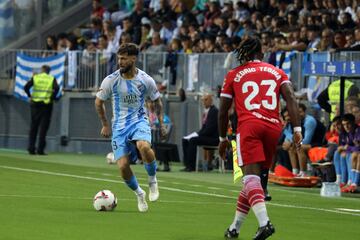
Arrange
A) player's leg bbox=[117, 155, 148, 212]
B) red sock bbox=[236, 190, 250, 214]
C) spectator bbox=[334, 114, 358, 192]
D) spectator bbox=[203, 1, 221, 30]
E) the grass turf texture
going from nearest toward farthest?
red sock bbox=[236, 190, 250, 214] < the grass turf texture < player's leg bbox=[117, 155, 148, 212] < spectator bbox=[334, 114, 358, 192] < spectator bbox=[203, 1, 221, 30]

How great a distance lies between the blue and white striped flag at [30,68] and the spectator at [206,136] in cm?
752

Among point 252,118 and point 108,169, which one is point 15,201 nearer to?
point 252,118

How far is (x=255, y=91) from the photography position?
13711 mm

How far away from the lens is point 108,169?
91.1 feet

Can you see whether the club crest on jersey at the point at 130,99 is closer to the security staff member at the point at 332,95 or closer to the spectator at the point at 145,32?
the security staff member at the point at 332,95

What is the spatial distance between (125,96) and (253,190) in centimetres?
445

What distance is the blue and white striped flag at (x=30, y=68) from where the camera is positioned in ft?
115

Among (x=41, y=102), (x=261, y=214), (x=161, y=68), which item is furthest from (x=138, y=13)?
(x=261, y=214)

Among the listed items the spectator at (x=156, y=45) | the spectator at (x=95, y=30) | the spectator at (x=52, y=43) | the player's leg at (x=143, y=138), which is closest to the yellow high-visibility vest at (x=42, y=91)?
the spectator at (x=156, y=45)

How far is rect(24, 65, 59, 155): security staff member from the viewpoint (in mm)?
32812

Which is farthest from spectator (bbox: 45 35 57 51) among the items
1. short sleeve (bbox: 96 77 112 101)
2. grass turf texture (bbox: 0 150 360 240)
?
short sleeve (bbox: 96 77 112 101)

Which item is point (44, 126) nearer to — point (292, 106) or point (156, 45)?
point (156, 45)

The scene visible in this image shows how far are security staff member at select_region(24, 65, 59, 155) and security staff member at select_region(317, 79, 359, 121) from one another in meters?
9.29

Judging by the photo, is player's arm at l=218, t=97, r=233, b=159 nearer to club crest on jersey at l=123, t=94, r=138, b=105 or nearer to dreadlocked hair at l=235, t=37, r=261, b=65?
dreadlocked hair at l=235, t=37, r=261, b=65
